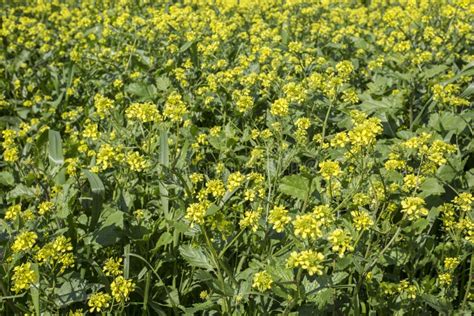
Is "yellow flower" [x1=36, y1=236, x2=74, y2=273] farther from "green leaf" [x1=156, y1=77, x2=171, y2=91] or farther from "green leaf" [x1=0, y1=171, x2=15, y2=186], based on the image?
"green leaf" [x1=156, y1=77, x2=171, y2=91]

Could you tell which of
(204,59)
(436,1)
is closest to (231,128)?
(204,59)

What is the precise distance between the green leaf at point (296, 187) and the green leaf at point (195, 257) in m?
0.48

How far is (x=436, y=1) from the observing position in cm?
506

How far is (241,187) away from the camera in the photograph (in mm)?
2770

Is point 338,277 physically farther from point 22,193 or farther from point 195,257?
point 22,193

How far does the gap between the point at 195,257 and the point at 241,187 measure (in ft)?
2.18

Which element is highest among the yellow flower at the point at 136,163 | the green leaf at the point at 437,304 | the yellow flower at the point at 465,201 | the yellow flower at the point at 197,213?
the yellow flower at the point at 136,163

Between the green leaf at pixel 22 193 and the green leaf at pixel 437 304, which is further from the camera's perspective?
the green leaf at pixel 22 193

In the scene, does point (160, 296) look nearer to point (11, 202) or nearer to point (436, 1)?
point (11, 202)

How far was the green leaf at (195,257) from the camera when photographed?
218cm

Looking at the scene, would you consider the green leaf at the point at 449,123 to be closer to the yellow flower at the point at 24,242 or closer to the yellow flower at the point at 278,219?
the yellow flower at the point at 278,219

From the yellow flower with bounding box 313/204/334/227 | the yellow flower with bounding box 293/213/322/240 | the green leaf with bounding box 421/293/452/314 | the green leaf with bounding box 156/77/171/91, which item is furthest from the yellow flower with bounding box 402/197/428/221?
the green leaf with bounding box 156/77/171/91

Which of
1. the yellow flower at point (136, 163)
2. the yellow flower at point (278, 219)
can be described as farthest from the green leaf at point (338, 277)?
the yellow flower at point (136, 163)

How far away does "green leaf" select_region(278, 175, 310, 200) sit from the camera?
2.30 m
